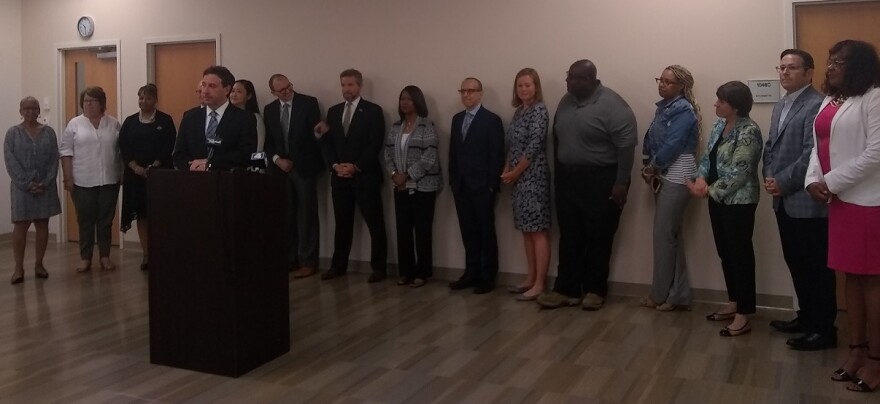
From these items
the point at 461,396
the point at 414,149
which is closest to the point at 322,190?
the point at 414,149

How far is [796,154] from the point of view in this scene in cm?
400

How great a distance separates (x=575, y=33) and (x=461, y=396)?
3129 mm

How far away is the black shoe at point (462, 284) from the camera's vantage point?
18.6ft

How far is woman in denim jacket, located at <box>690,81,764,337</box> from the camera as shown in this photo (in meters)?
4.30

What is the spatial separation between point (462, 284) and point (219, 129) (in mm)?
2331

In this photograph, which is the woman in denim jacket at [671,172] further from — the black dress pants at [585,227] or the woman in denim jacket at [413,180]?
the woman in denim jacket at [413,180]

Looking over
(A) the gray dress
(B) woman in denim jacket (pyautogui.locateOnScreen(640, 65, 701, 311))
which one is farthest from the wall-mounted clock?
(B) woman in denim jacket (pyautogui.locateOnScreen(640, 65, 701, 311))

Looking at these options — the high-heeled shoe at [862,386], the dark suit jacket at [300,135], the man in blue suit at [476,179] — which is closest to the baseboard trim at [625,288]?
the man in blue suit at [476,179]

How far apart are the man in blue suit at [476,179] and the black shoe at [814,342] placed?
2248mm

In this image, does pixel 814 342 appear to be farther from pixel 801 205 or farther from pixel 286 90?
pixel 286 90

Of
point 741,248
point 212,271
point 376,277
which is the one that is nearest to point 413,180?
point 376,277

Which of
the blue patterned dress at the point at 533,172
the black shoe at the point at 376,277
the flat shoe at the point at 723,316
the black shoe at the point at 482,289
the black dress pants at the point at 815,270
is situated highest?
the blue patterned dress at the point at 533,172

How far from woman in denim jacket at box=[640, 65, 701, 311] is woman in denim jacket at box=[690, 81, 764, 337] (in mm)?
353

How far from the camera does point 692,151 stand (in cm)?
484
